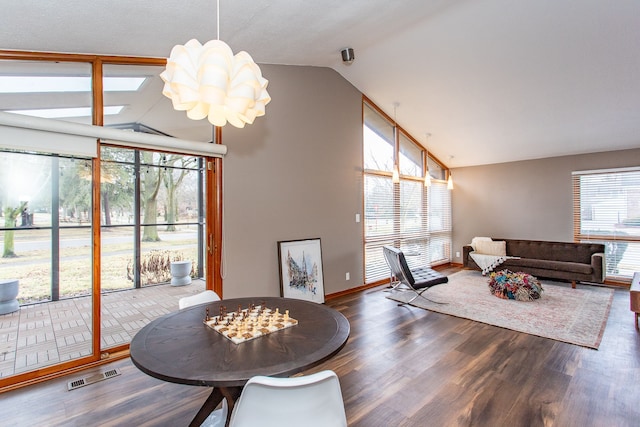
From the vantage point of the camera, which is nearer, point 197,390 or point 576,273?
point 197,390

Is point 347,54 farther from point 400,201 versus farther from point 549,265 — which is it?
point 549,265

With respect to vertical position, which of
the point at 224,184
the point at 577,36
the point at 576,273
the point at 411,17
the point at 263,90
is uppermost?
the point at 411,17

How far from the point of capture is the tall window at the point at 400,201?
5.55 meters

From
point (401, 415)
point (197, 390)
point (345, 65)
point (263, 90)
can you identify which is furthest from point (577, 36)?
point (197, 390)

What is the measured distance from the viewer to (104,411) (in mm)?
2172

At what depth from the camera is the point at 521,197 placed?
259 inches

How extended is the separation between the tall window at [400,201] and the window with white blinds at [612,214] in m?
2.51

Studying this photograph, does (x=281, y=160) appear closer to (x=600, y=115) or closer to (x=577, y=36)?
(x=577, y=36)

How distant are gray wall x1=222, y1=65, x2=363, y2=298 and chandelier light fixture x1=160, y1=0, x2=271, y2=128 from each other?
2.12 meters

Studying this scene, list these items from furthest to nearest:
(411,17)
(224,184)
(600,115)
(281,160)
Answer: (600,115)
(281,160)
(224,184)
(411,17)

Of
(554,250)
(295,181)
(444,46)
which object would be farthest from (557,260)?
(295,181)

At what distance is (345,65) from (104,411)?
15.7 feet

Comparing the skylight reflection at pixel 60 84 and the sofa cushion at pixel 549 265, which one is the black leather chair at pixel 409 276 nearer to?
the sofa cushion at pixel 549 265

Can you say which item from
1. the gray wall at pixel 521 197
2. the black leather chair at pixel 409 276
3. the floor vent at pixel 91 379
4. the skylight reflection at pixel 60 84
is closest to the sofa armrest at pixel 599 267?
the gray wall at pixel 521 197
